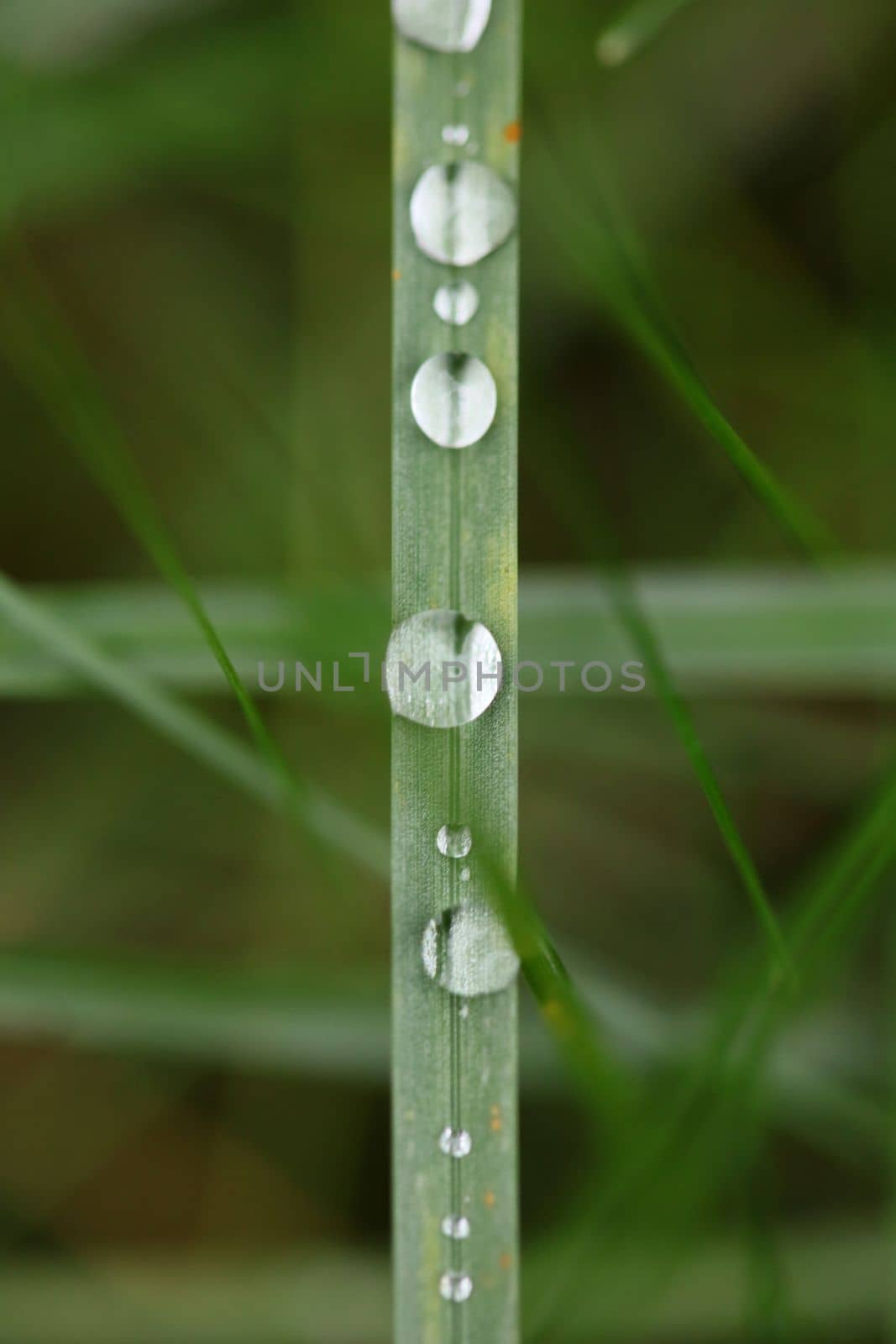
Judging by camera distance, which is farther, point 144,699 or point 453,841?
point 144,699

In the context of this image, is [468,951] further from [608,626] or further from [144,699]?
[608,626]

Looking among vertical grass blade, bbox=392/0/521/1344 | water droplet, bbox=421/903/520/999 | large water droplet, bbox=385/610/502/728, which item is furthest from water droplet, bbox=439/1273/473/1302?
large water droplet, bbox=385/610/502/728

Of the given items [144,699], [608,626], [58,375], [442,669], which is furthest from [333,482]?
[442,669]

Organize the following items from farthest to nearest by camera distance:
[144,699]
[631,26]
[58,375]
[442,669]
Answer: [58,375]
[631,26]
[144,699]
[442,669]

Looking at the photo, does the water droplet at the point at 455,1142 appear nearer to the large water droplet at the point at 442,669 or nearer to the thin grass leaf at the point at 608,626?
the large water droplet at the point at 442,669

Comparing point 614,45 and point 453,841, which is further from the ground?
point 614,45

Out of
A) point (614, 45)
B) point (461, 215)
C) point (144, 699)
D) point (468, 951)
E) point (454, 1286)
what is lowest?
point (454, 1286)

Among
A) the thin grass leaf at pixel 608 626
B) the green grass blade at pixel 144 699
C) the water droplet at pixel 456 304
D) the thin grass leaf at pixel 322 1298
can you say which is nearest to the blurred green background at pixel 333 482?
the thin grass leaf at pixel 322 1298
